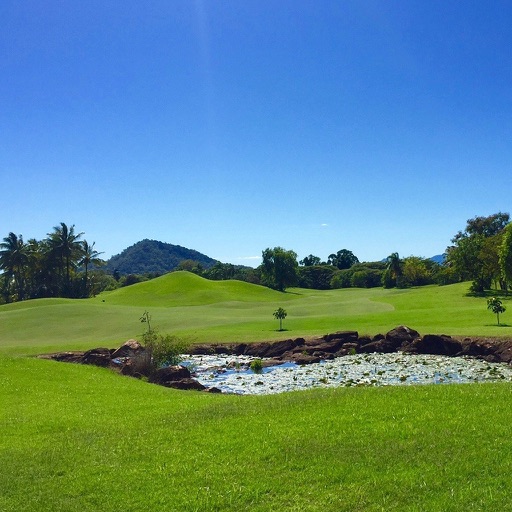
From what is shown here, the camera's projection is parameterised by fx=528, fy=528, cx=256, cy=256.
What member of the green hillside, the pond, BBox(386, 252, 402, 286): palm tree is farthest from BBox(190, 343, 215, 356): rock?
BBox(386, 252, 402, 286): palm tree

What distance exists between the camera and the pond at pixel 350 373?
101 ft

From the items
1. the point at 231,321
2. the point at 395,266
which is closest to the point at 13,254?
the point at 231,321

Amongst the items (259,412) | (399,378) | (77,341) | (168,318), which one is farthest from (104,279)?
(259,412)

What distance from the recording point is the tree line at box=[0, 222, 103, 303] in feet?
349

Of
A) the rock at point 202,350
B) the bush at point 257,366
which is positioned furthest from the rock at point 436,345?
the rock at point 202,350

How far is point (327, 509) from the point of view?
371 inches

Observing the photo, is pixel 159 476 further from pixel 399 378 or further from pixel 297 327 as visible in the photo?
pixel 297 327

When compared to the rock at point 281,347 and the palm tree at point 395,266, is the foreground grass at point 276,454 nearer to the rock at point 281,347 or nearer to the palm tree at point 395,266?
the rock at point 281,347

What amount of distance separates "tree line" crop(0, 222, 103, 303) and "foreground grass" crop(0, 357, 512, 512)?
95.4 meters

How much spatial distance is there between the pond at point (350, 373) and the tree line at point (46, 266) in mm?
74701

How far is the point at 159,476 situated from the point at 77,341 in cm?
4397

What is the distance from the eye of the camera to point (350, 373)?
34875 millimetres

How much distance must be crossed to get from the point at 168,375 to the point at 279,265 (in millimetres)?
110705

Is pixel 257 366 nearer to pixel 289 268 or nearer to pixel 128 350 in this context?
pixel 128 350
